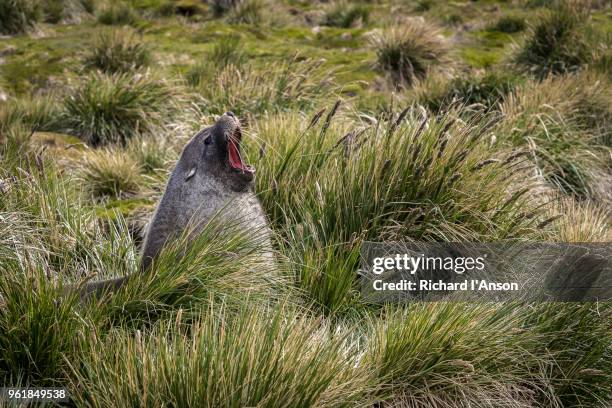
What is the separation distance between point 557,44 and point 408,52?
6.46ft

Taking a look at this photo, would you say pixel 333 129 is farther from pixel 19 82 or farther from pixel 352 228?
pixel 19 82

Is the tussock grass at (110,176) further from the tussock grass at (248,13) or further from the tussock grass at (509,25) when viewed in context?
the tussock grass at (509,25)

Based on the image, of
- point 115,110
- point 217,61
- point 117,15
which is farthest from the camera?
point 117,15

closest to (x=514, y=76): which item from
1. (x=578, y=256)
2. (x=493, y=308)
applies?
(x=578, y=256)

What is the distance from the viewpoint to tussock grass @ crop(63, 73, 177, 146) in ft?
27.5

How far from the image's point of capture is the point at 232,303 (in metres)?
3.74

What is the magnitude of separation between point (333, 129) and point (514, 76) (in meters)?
4.12

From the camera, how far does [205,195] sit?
4.30 m

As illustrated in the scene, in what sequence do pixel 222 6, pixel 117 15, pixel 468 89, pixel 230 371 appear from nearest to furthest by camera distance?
1. pixel 230 371
2. pixel 468 89
3. pixel 117 15
4. pixel 222 6

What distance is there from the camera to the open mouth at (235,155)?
4426 millimetres

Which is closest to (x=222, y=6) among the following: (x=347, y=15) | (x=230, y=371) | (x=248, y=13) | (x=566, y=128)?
(x=248, y=13)

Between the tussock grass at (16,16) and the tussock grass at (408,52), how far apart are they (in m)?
6.15

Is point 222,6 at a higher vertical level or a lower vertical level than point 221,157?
lower

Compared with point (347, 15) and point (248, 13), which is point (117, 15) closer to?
point (248, 13)
